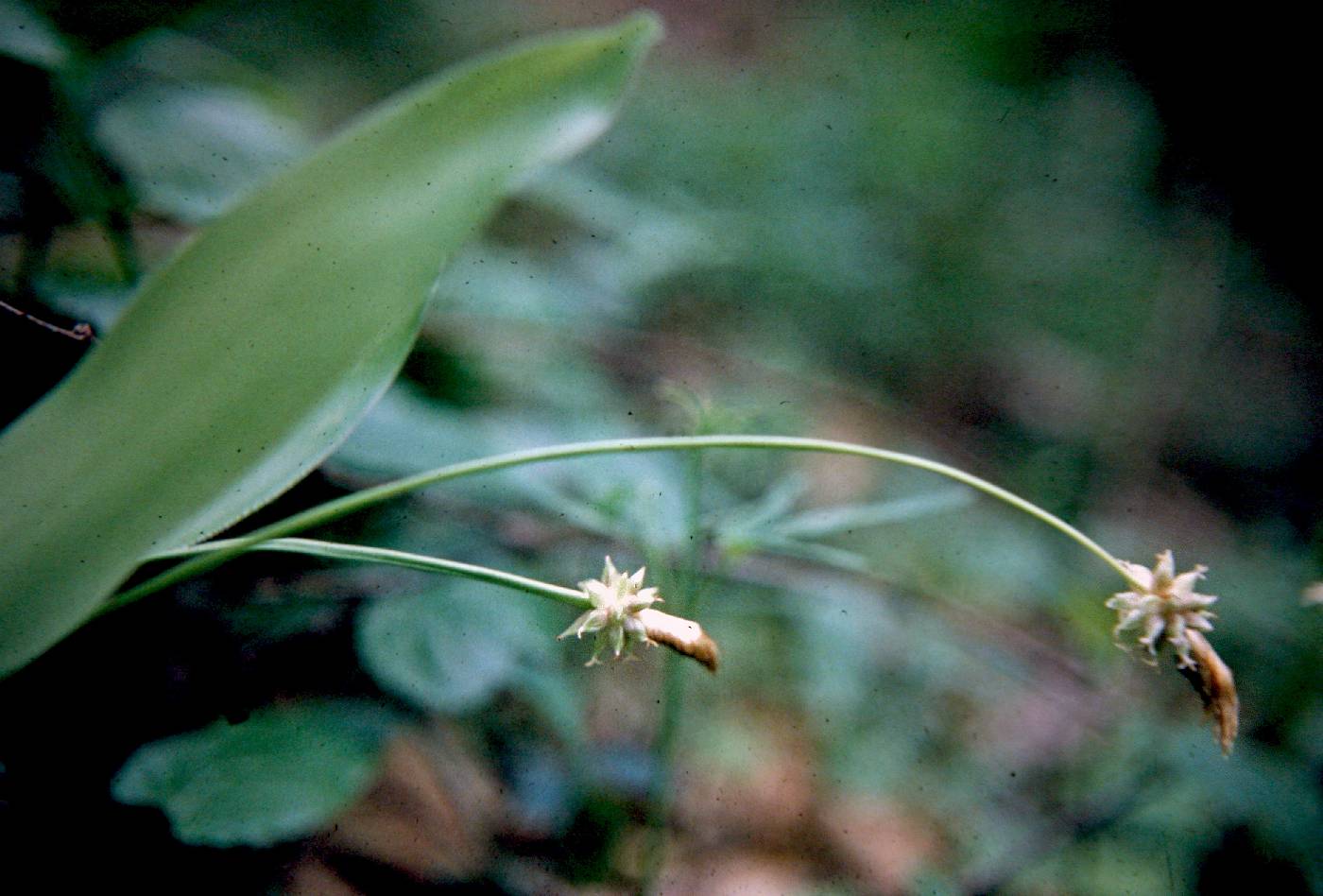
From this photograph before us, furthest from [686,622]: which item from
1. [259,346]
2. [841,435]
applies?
[841,435]

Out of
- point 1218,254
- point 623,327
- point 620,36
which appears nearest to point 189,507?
point 620,36

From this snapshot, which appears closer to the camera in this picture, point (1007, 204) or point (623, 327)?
point (623, 327)

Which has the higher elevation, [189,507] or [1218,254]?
[1218,254]

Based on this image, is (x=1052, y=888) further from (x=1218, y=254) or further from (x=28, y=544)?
(x=1218, y=254)

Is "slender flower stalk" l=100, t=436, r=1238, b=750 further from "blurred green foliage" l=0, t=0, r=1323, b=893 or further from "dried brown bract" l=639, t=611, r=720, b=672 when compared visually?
"blurred green foliage" l=0, t=0, r=1323, b=893

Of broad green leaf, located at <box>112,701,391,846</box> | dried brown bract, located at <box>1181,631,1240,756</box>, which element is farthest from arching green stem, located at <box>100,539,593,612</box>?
dried brown bract, located at <box>1181,631,1240,756</box>

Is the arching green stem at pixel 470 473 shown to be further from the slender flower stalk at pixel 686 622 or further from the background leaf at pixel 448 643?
the background leaf at pixel 448 643
